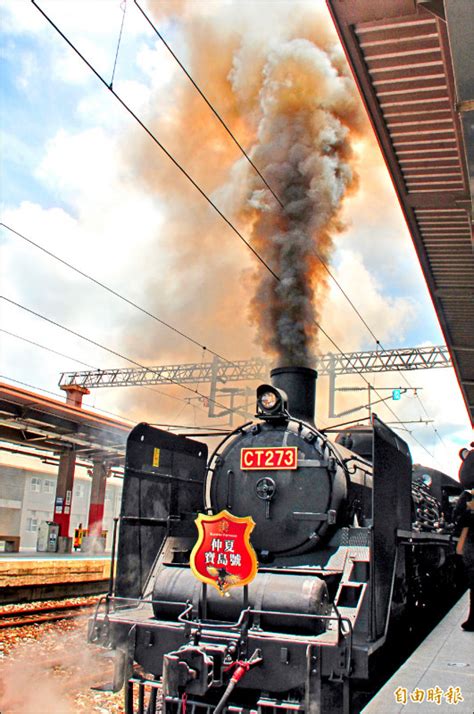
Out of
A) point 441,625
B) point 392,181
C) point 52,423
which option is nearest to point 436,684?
point 441,625

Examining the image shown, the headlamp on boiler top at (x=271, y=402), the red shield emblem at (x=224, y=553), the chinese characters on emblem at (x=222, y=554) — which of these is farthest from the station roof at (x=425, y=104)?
the chinese characters on emblem at (x=222, y=554)

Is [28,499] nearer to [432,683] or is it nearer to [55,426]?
[55,426]

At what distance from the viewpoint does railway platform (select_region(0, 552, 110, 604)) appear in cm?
1061

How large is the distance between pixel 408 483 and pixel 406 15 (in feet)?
13.9

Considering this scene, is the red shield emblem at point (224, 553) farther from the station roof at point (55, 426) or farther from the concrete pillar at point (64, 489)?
the concrete pillar at point (64, 489)

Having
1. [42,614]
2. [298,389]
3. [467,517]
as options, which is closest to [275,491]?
[298,389]

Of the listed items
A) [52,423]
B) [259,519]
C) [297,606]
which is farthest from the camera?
[52,423]

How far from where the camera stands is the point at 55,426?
590 inches

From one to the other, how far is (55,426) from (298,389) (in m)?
10.5

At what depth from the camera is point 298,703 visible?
3746 millimetres

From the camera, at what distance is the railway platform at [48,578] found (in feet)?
34.8

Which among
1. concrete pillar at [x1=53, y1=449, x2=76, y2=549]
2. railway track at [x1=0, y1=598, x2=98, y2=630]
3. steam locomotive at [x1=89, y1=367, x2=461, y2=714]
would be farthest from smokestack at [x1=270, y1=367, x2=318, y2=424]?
concrete pillar at [x1=53, y1=449, x2=76, y2=549]

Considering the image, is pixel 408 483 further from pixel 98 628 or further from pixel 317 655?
pixel 98 628

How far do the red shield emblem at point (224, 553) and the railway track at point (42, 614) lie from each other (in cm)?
571
